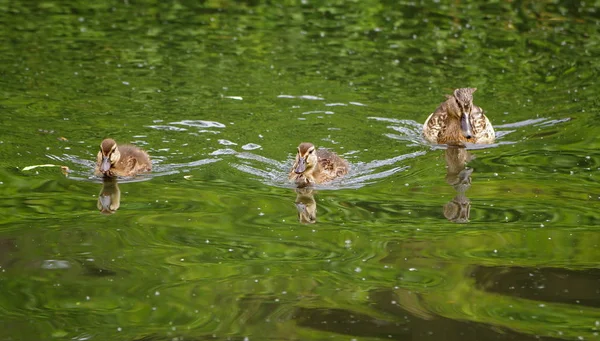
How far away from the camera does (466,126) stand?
11539mm

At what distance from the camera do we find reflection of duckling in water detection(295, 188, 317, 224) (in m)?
→ 8.88

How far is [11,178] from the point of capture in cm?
977

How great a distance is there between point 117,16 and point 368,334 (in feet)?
35.4

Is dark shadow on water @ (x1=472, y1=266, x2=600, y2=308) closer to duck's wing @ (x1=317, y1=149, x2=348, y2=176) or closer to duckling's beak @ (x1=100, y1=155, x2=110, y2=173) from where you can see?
duck's wing @ (x1=317, y1=149, x2=348, y2=176)

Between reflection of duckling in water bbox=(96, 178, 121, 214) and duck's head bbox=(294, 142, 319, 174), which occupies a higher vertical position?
duck's head bbox=(294, 142, 319, 174)

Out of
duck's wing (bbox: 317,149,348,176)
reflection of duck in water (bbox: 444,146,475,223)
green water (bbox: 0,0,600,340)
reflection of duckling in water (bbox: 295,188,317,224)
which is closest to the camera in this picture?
green water (bbox: 0,0,600,340)

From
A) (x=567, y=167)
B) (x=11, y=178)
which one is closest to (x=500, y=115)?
(x=567, y=167)

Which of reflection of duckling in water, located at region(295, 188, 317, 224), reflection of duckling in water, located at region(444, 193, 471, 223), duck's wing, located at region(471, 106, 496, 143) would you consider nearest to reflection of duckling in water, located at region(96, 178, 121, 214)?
reflection of duckling in water, located at region(295, 188, 317, 224)

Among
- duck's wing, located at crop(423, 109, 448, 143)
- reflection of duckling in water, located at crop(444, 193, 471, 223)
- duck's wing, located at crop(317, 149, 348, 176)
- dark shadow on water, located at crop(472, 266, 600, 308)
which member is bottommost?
dark shadow on water, located at crop(472, 266, 600, 308)

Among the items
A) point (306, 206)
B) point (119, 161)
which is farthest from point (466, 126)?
point (119, 161)

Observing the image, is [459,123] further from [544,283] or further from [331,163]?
[544,283]

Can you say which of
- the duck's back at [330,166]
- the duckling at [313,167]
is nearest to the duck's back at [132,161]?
the duckling at [313,167]

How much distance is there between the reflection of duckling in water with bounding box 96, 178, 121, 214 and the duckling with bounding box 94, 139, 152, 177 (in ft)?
0.35

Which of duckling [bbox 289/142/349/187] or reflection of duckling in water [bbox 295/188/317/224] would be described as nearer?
reflection of duckling in water [bbox 295/188/317/224]
